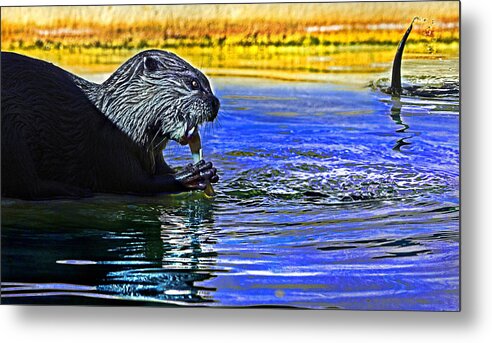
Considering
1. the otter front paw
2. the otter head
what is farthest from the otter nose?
the otter front paw

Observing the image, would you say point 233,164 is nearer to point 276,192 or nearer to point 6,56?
point 276,192

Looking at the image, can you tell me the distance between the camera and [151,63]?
3.72 m

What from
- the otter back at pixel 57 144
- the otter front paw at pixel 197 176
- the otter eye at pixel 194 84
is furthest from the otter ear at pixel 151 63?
the otter front paw at pixel 197 176

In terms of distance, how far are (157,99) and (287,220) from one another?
67 cm

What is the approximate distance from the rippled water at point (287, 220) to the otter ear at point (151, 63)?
0.25 metres

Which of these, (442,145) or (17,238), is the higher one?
(442,145)

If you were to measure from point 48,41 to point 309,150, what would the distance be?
108 cm

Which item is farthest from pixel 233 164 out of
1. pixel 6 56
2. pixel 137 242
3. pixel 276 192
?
pixel 6 56

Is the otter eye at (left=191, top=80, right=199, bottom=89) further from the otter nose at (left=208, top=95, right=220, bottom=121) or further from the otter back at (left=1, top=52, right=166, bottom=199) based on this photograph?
the otter back at (left=1, top=52, right=166, bottom=199)

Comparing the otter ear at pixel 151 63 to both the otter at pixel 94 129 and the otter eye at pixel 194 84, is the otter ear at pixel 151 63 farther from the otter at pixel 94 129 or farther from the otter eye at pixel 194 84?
the otter eye at pixel 194 84

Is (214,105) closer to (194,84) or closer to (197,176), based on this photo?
(194,84)

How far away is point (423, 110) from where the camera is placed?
363cm

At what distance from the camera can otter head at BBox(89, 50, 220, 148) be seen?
3695mm

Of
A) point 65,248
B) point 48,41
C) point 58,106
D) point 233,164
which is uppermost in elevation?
point 48,41
